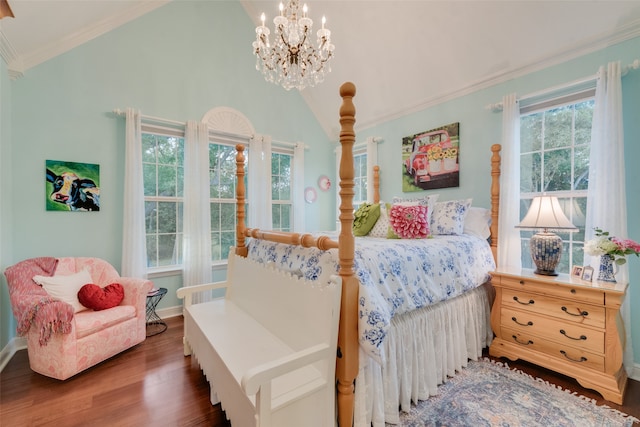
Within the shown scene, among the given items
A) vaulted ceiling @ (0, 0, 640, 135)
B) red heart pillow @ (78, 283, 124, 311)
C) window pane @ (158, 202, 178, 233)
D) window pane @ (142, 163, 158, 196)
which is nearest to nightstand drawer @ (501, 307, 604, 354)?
vaulted ceiling @ (0, 0, 640, 135)

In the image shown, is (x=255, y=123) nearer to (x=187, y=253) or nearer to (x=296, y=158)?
(x=296, y=158)

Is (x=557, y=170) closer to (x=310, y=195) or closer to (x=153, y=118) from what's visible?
(x=310, y=195)

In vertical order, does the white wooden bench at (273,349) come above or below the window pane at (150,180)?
below

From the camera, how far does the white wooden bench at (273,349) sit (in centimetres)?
106

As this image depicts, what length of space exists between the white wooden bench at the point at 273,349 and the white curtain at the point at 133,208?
125 cm

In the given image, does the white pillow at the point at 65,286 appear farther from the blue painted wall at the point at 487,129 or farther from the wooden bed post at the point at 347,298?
the blue painted wall at the point at 487,129

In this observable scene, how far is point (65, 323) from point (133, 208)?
1.33 metres

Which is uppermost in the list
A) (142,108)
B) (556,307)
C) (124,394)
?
(142,108)

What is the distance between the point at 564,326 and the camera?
73.5 inches

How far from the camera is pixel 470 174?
115 inches

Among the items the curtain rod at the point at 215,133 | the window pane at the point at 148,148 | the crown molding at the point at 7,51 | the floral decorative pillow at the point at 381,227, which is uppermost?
the crown molding at the point at 7,51

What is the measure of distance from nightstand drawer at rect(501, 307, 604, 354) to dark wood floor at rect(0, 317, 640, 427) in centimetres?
30

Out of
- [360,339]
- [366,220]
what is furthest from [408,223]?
[360,339]

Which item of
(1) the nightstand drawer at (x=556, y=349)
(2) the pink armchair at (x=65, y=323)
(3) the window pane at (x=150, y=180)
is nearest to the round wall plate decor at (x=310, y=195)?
(3) the window pane at (x=150, y=180)
